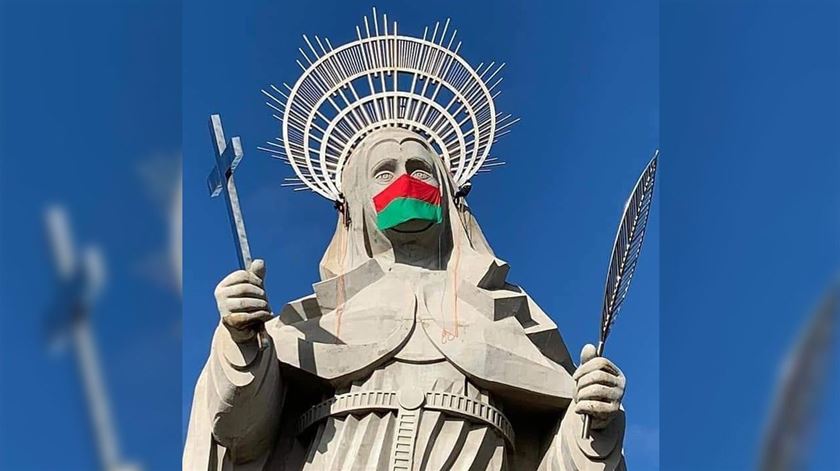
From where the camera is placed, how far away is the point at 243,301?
11.6 metres

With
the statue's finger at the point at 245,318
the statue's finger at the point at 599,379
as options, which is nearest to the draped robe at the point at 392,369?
the statue's finger at the point at 245,318

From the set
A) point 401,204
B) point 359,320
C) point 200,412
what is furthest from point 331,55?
point 200,412

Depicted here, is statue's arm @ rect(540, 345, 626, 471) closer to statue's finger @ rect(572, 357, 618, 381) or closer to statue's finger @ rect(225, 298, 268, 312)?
statue's finger @ rect(572, 357, 618, 381)

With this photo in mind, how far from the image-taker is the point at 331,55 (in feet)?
47.1

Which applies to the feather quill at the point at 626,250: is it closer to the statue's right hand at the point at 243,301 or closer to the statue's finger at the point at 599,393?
the statue's finger at the point at 599,393

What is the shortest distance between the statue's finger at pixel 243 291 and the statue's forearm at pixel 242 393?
0.41 m

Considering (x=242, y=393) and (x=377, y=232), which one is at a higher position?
(x=377, y=232)

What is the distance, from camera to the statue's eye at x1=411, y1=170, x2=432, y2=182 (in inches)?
536

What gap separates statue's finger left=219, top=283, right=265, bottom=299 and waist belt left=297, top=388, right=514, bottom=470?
1.39m

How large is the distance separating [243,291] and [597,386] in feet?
9.53

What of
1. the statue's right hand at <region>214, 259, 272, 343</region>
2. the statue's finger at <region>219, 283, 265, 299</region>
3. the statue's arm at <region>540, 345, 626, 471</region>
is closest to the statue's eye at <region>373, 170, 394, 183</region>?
the statue's right hand at <region>214, 259, 272, 343</region>

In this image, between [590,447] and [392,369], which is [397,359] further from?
[590,447]

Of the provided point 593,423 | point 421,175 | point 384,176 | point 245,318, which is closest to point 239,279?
point 245,318

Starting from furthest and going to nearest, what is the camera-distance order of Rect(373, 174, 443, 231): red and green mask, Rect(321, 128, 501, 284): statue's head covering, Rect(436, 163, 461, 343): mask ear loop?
Rect(321, 128, 501, 284): statue's head covering < Rect(373, 174, 443, 231): red and green mask < Rect(436, 163, 461, 343): mask ear loop
